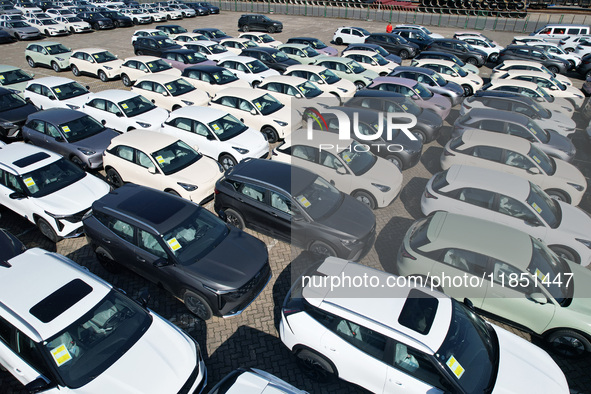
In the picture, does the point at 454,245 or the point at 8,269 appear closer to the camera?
the point at 8,269

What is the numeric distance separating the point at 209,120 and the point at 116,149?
282cm

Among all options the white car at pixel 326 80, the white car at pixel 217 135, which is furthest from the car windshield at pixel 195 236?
the white car at pixel 326 80

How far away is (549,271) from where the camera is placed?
650 cm

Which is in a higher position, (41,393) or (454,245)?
(454,245)

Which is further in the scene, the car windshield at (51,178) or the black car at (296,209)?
the car windshield at (51,178)

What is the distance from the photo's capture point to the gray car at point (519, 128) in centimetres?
1146

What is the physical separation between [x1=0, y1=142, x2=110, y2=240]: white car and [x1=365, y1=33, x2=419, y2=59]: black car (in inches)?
851

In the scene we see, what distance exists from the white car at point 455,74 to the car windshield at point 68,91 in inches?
605

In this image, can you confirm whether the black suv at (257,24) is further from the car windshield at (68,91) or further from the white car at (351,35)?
the car windshield at (68,91)

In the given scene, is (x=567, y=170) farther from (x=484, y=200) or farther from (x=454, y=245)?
(x=454, y=245)

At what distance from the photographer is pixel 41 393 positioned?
15.8 feet

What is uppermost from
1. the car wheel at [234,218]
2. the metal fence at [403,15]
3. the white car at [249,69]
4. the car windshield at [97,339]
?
the metal fence at [403,15]

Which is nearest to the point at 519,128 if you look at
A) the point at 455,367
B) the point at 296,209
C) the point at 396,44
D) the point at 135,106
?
the point at 296,209

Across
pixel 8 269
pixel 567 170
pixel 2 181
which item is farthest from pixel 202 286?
pixel 567 170
